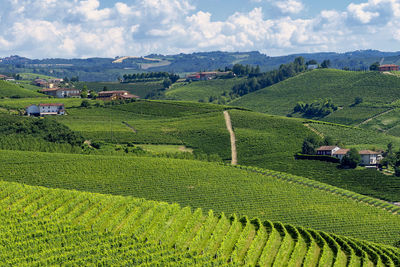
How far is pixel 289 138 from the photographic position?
455 feet

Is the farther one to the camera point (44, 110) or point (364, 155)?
point (44, 110)

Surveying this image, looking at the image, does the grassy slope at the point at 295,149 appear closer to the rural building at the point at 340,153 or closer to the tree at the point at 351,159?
the tree at the point at 351,159

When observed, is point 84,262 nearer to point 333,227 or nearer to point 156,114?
point 333,227

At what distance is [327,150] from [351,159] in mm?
8651

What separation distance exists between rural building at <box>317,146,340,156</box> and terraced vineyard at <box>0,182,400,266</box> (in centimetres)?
5862

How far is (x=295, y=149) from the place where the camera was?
430ft

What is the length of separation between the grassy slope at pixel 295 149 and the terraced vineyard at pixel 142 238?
44337mm

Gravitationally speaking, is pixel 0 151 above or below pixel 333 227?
above

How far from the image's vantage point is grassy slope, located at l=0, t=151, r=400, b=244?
267ft

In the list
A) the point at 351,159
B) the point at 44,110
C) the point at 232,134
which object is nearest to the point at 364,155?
the point at 351,159

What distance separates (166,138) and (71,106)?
51.3 metres

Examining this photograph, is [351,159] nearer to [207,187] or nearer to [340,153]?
[340,153]

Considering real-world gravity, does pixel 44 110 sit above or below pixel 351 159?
above

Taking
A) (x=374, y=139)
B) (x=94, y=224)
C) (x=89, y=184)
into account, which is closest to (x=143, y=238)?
(x=94, y=224)
